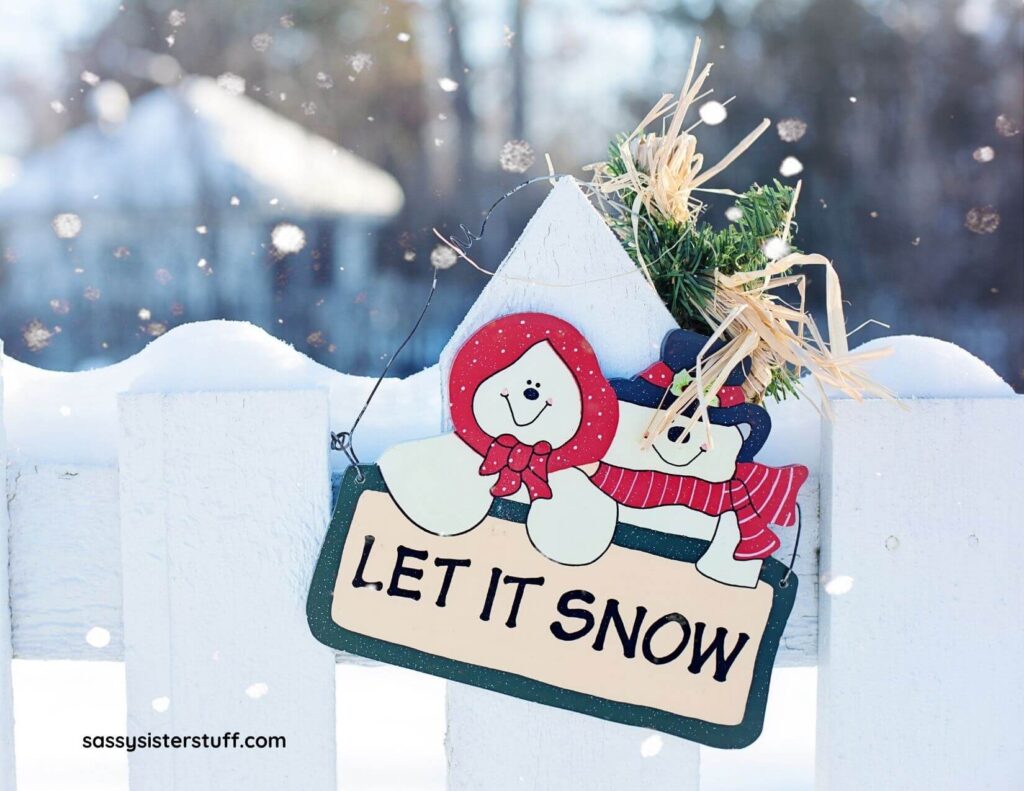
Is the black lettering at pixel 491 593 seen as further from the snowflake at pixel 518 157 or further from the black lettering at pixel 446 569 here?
the snowflake at pixel 518 157

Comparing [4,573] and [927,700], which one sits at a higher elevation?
[4,573]

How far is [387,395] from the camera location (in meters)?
0.77

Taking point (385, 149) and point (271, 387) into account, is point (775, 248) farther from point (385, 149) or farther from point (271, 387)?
point (385, 149)

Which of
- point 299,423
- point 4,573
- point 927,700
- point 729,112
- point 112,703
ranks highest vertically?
point 729,112

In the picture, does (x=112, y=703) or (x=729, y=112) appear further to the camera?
(x=729, y=112)

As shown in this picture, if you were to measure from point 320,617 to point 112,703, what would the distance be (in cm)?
85

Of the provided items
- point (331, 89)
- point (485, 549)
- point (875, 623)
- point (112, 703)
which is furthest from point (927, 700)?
point (331, 89)

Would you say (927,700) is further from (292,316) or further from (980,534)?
(292,316)

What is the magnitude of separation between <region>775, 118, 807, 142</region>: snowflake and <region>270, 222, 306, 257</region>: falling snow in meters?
1.71

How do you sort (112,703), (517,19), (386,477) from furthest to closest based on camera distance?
1. (517,19)
2. (112,703)
3. (386,477)

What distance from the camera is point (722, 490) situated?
710mm

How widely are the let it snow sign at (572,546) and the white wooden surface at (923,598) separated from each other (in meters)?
0.07

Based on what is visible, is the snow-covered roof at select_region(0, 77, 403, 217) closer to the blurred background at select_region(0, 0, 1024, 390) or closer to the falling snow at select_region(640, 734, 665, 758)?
the blurred background at select_region(0, 0, 1024, 390)

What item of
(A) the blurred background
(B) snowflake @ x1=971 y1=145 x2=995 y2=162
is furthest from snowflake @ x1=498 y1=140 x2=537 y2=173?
(B) snowflake @ x1=971 y1=145 x2=995 y2=162
